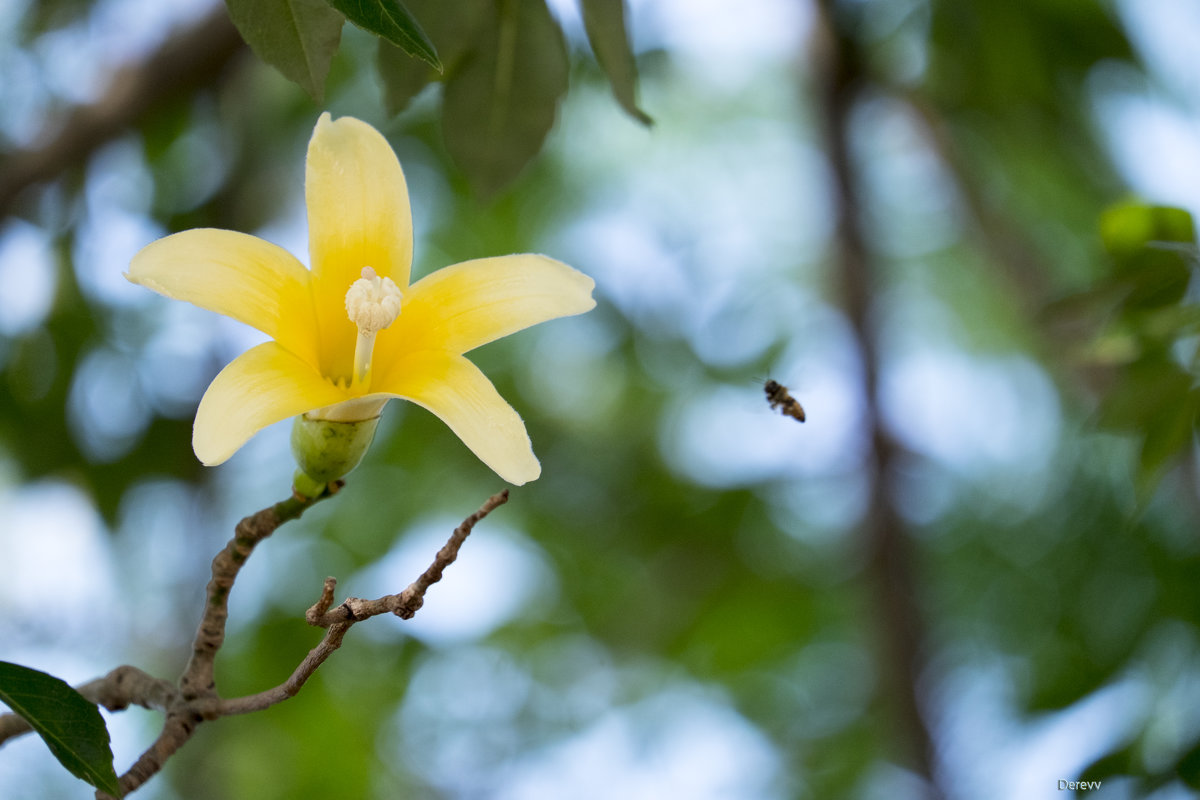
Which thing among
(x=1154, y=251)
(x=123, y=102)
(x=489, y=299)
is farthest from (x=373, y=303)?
(x=123, y=102)

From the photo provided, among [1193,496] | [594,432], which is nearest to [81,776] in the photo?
[1193,496]

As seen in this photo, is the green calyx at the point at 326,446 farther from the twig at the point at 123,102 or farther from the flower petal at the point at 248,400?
the twig at the point at 123,102

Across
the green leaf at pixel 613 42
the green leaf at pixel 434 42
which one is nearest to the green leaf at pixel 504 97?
the green leaf at pixel 434 42

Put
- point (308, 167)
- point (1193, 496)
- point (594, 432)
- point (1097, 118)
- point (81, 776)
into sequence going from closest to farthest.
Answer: point (81, 776) → point (308, 167) → point (1193, 496) → point (1097, 118) → point (594, 432)

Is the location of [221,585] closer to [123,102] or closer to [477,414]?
[477,414]

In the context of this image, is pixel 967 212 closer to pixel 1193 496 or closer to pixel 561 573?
pixel 1193 496

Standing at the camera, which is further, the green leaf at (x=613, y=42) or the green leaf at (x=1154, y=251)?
the green leaf at (x=1154, y=251)

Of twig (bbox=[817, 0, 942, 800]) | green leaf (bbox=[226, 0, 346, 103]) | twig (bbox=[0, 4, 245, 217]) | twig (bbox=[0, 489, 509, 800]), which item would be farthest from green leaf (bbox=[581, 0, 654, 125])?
twig (bbox=[817, 0, 942, 800])
